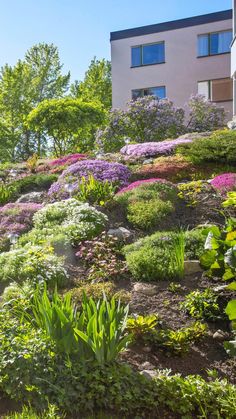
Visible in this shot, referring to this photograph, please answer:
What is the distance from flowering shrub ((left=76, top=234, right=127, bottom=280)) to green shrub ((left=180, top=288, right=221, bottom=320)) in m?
1.12

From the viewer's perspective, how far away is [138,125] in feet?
62.9

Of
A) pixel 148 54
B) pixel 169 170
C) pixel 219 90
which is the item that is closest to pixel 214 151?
pixel 169 170

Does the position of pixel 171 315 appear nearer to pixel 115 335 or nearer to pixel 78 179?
pixel 115 335

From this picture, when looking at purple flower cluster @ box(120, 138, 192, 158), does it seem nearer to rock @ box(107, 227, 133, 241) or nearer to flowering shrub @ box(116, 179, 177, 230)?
flowering shrub @ box(116, 179, 177, 230)

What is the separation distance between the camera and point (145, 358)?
4262mm

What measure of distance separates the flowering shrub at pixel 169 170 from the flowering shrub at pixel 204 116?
10.2m

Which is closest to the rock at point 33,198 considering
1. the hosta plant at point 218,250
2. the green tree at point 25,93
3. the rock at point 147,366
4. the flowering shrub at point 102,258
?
the flowering shrub at point 102,258

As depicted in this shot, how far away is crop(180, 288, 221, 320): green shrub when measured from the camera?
4.86 meters

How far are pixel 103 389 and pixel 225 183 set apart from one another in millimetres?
5873

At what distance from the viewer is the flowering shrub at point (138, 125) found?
1909 centimetres

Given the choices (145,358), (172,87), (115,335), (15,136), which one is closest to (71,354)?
(115,335)

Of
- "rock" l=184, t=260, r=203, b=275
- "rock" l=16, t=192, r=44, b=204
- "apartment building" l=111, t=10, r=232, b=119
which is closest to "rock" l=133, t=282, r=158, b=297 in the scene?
"rock" l=184, t=260, r=203, b=275

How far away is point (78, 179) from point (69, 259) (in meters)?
3.70

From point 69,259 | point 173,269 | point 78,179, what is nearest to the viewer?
point 173,269
